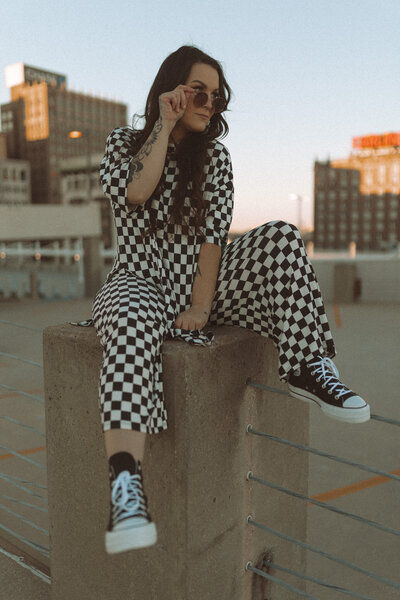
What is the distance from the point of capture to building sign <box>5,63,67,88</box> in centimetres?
11733

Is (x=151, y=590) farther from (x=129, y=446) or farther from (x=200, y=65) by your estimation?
(x=200, y=65)

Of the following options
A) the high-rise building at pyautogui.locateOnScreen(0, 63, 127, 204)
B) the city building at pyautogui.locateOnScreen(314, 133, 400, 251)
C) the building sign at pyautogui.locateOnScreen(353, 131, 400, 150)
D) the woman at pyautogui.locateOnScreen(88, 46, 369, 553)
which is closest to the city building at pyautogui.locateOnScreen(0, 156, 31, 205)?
the high-rise building at pyautogui.locateOnScreen(0, 63, 127, 204)

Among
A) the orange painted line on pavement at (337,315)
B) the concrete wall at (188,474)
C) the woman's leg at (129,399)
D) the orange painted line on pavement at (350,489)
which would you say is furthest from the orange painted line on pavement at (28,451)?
the orange painted line on pavement at (337,315)

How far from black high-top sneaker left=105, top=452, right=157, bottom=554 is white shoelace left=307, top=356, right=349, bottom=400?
633mm

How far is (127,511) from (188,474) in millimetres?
344

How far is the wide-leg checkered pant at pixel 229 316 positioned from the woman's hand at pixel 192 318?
41mm

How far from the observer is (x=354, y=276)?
17.4m

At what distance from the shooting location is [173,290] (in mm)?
2027

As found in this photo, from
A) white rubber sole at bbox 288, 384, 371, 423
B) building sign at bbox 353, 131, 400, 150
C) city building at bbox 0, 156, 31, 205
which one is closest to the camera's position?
white rubber sole at bbox 288, 384, 371, 423

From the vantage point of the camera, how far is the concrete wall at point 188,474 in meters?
1.78

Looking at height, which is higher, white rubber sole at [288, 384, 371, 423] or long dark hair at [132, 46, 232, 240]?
long dark hair at [132, 46, 232, 240]

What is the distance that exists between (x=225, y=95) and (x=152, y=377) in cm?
113

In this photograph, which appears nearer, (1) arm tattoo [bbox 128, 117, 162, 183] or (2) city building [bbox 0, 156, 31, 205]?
(1) arm tattoo [bbox 128, 117, 162, 183]

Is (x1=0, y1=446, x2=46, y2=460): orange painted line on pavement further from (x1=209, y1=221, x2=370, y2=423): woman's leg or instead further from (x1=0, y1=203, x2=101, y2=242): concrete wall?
(x1=0, y1=203, x2=101, y2=242): concrete wall
